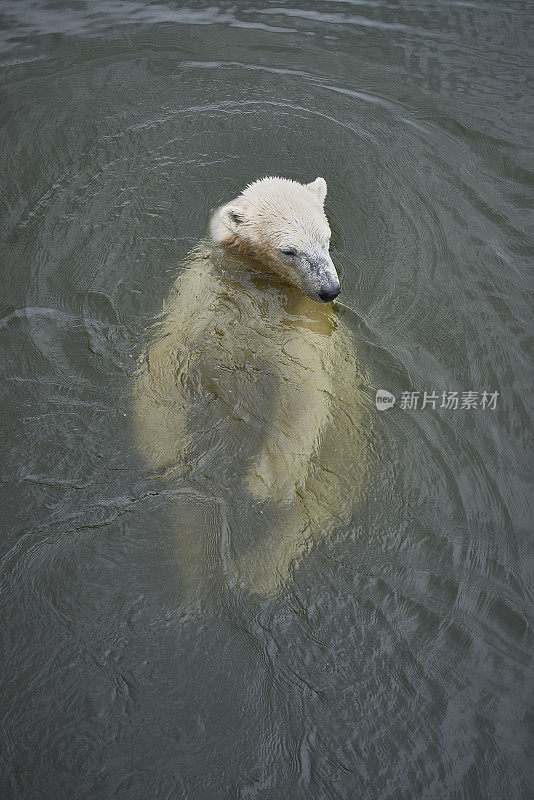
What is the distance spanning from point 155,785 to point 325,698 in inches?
30.6

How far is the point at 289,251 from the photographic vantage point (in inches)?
155

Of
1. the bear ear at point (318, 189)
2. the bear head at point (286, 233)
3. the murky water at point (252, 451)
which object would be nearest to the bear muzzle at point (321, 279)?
the bear head at point (286, 233)

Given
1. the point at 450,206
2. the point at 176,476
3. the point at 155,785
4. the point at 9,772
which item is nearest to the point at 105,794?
Result: the point at 155,785

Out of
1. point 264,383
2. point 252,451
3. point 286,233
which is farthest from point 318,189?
point 252,451

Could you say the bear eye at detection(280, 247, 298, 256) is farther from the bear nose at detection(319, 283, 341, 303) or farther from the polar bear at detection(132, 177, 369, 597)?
the bear nose at detection(319, 283, 341, 303)

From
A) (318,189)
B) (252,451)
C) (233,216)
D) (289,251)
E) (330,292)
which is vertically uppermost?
(318,189)

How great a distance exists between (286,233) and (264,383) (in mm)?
1001

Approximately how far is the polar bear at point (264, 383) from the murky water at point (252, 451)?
0.18 feet

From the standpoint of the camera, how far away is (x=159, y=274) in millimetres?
4387

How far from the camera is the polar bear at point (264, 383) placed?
10.8 ft

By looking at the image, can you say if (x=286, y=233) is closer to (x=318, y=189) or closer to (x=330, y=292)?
(x=330, y=292)

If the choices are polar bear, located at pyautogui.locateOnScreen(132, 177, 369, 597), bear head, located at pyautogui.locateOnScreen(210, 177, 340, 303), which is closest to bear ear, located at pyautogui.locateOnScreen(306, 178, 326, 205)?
polar bear, located at pyautogui.locateOnScreen(132, 177, 369, 597)

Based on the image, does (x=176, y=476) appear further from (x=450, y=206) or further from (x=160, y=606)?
(x=450, y=206)

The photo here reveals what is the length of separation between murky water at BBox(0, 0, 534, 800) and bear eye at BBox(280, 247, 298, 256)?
565 millimetres
